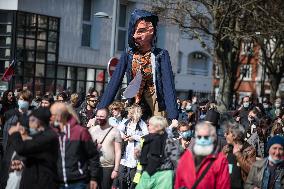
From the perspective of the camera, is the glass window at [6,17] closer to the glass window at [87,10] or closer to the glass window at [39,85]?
the glass window at [39,85]

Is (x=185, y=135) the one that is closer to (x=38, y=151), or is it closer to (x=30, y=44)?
(x=38, y=151)

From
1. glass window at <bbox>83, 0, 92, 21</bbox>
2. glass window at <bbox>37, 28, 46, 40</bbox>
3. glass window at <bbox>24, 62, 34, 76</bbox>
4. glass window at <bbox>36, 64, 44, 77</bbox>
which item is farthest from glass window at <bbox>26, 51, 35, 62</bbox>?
glass window at <bbox>83, 0, 92, 21</bbox>

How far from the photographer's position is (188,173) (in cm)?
779

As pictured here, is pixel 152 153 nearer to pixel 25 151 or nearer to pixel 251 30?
pixel 25 151

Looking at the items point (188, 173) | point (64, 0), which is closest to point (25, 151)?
point (188, 173)

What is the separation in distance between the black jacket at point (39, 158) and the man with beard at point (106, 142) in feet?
7.67

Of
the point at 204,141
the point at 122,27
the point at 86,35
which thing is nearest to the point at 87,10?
the point at 86,35

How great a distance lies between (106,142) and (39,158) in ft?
8.63

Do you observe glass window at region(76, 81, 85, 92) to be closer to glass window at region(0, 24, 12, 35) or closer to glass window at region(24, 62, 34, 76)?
glass window at region(24, 62, 34, 76)

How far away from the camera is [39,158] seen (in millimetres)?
8031

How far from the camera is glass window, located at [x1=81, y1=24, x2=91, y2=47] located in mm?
34625

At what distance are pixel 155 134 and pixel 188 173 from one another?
2.01m

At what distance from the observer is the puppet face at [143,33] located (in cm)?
1120

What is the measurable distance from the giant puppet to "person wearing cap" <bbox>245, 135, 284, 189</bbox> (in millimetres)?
2357
